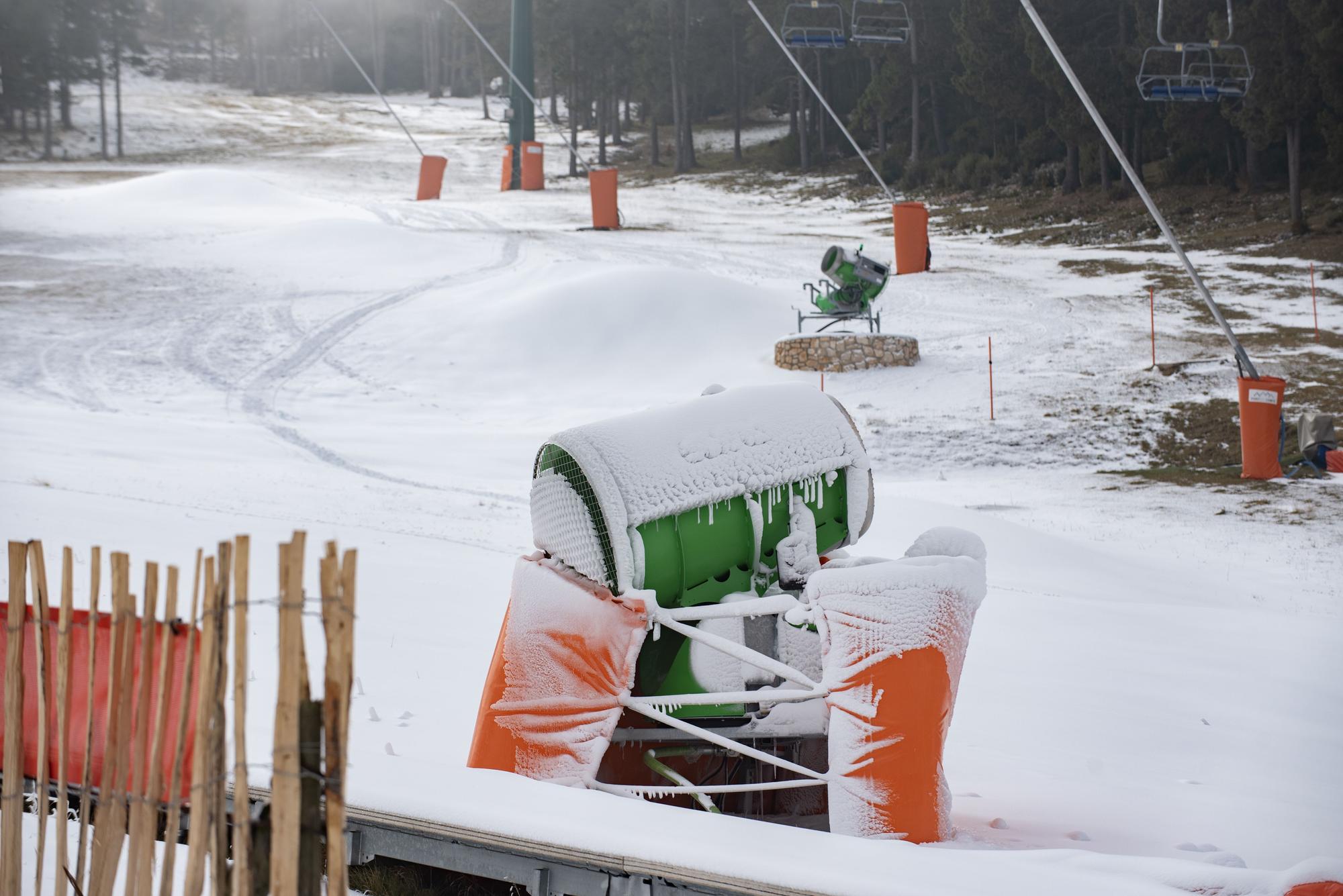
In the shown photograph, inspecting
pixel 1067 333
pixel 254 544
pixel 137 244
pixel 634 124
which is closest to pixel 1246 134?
pixel 1067 333

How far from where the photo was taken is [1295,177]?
1020 inches

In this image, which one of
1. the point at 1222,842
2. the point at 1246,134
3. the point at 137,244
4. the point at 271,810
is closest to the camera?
the point at 271,810

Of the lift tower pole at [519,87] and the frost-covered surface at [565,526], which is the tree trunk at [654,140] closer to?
the lift tower pole at [519,87]

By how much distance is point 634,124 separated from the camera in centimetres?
5953

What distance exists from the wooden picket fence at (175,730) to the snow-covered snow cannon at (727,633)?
1129 millimetres

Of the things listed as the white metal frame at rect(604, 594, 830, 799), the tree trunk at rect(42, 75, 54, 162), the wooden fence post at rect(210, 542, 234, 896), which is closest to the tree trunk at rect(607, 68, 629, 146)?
the tree trunk at rect(42, 75, 54, 162)

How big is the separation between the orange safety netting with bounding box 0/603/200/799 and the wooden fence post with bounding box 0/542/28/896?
0.13ft

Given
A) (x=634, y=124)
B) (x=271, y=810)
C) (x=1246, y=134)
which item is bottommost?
(x=271, y=810)

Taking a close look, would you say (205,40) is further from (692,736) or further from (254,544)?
(692,736)

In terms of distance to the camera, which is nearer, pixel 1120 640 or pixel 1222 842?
pixel 1222 842

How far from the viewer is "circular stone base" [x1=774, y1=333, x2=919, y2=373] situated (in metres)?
16.1

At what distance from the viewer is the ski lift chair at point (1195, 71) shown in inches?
773

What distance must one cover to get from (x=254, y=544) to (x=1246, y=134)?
2684cm

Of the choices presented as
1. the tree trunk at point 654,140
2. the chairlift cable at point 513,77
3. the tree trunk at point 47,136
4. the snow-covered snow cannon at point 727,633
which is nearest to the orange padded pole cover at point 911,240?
the chairlift cable at point 513,77
